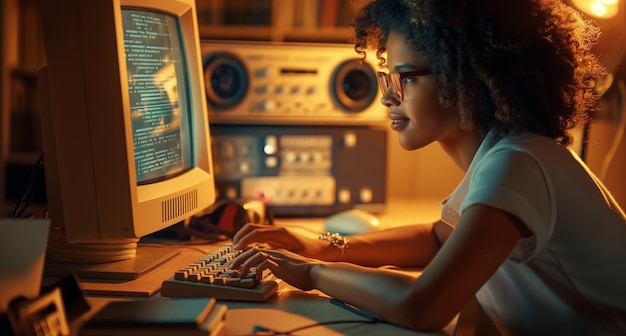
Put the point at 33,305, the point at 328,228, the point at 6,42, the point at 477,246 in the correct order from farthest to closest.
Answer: the point at 6,42, the point at 328,228, the point at 477,246, the point at 33,305

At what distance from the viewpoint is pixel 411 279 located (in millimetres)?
809

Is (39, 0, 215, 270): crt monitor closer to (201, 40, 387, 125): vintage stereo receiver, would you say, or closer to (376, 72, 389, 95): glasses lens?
(376, 72, 389, 95): glasses lens

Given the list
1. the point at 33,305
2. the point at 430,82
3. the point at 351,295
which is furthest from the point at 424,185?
the point at 33,305

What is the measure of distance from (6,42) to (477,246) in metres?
1.84

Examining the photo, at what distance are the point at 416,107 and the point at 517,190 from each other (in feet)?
0.88

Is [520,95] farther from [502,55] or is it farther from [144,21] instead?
[144,21]

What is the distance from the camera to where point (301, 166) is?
1706 mm

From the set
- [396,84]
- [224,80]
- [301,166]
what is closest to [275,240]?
[396,84]

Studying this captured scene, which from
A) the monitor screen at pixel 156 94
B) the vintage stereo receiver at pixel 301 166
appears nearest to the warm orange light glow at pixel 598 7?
the vintage stereo receiver at pixel 301 166

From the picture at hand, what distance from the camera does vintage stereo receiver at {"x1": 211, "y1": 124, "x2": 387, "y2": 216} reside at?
170cm

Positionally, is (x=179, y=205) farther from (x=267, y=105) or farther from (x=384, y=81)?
(x=267, y=105)

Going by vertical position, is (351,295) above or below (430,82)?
below

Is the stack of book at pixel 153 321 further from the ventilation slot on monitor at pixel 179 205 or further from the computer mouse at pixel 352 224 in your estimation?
the computer mouse at pixel 352 224

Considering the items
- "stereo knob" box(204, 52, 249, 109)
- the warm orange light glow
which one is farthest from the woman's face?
"stereo knob" box(204, 52, 249, 109)
